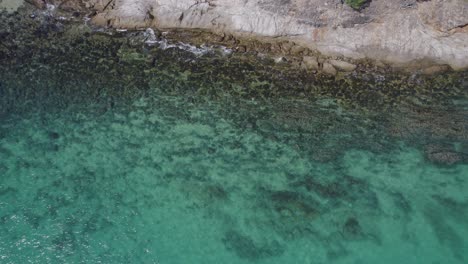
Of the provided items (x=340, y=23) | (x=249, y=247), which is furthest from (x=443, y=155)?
(x=249, y=247)

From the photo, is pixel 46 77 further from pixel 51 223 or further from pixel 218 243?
pixel 218 243

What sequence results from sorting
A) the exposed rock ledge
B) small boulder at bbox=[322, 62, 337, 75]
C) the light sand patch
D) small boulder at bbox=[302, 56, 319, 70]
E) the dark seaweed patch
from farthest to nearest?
the light sand patch < the exposed rock ledge < small boulder at bbox=[302, 56, 319, 70] < small boulder at bbox=[322, 62, 337, 75] < the dark seaweed patch

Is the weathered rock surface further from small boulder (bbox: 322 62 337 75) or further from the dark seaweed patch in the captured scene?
the dark seaweed patch

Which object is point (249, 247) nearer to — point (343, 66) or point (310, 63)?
point (310, 63)

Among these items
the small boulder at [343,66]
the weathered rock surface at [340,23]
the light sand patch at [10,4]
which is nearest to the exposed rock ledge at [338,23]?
the weathered rock surface at [340,23]

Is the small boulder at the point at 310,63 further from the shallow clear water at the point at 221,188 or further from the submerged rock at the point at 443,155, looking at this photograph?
the submerged rock at the point at 443,155

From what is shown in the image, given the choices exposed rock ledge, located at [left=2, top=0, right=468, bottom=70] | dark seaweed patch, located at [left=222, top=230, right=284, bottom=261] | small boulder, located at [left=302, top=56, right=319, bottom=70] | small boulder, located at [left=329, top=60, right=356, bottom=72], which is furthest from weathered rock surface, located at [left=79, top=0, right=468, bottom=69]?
dark seaweed patch, located at [left=222, top=230, right=284, bottom=261]
